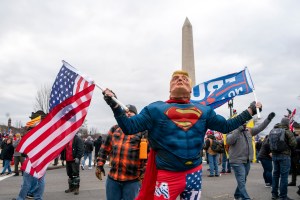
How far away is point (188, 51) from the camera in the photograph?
2895cm

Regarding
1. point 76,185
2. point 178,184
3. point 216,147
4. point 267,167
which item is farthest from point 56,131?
→ point 216,147

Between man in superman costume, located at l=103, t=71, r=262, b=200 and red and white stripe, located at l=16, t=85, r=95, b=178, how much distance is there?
117 centimetres

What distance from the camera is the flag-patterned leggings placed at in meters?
3.21

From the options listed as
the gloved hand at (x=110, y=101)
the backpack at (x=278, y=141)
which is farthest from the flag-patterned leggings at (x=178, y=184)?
the backpack at (x=278, y=141)

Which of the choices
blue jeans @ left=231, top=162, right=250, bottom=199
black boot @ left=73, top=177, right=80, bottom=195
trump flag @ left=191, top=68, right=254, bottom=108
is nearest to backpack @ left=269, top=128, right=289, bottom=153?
blue jeans @ left=231, top=162, right=250, bottom=199

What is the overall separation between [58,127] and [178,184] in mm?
1844

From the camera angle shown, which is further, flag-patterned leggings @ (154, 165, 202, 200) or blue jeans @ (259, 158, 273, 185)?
blue jeans @ (259, 158, 273, 185)

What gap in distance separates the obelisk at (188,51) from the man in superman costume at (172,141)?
2576 cm

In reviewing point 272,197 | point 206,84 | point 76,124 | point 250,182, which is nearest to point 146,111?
point 76,124

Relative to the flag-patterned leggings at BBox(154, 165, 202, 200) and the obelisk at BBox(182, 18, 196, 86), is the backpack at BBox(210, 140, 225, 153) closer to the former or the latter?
the flag-patterned leggings at BBox(154, 165, 202, 200)

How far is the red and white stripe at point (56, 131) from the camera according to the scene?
14.1ft

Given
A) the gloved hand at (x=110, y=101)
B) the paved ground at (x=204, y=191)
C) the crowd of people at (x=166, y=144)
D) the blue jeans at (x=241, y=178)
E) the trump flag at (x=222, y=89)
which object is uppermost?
the trump flag at (x=222, y=89)

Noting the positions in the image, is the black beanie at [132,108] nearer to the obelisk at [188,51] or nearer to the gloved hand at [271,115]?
the gloved hand at [271,115]

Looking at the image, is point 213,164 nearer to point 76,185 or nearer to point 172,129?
point 76,185
